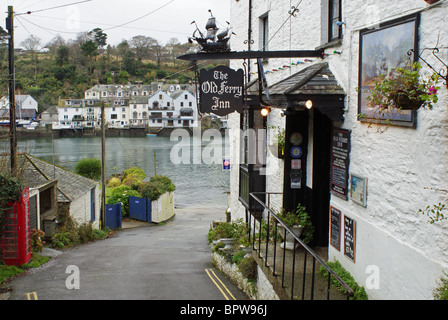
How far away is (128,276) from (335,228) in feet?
18.0

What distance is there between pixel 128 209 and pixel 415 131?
990 inches

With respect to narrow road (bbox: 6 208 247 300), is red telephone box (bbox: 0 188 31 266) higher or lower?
higher

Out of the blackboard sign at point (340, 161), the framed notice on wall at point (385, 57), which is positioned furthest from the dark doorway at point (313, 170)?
the framed notice on wall at point (385, 57)

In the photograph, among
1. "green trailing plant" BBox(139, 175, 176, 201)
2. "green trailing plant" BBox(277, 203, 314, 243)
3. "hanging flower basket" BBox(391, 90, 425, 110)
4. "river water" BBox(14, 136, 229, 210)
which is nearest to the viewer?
"hanging flower basket" BBox(391, 90, 425, 110)

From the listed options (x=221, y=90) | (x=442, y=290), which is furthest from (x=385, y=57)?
(x=221, y=90)

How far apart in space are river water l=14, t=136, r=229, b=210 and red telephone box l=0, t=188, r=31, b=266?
93.9 feet

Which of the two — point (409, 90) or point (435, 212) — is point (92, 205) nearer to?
point (435, 212)

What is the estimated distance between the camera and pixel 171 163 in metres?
62.0

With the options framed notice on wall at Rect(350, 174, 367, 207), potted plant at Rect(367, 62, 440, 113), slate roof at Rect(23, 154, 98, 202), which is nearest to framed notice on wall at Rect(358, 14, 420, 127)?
potted plant at Rect(367, 62, 440, 113)

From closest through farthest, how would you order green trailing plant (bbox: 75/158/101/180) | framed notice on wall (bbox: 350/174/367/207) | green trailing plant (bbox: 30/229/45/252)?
1. framed notice on wall (bbox: 350/174/367/207)
2. green trailing plant (bbox: 30/229/45/252)
3. green trailing plant (bbox: 75/158/101/180)

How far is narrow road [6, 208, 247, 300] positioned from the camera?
9070mm

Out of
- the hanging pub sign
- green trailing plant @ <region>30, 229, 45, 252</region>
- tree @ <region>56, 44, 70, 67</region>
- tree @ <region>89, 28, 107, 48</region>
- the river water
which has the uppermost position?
tree @ <region>89, 28, 107, 48</region>

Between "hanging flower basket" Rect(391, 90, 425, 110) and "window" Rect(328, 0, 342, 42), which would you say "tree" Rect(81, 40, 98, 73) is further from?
"hanging flower basket" Rect(391, 90, 425, 110)

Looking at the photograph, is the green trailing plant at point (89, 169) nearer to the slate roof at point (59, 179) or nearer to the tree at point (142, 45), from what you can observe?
the slate roof at point (59, 179)
